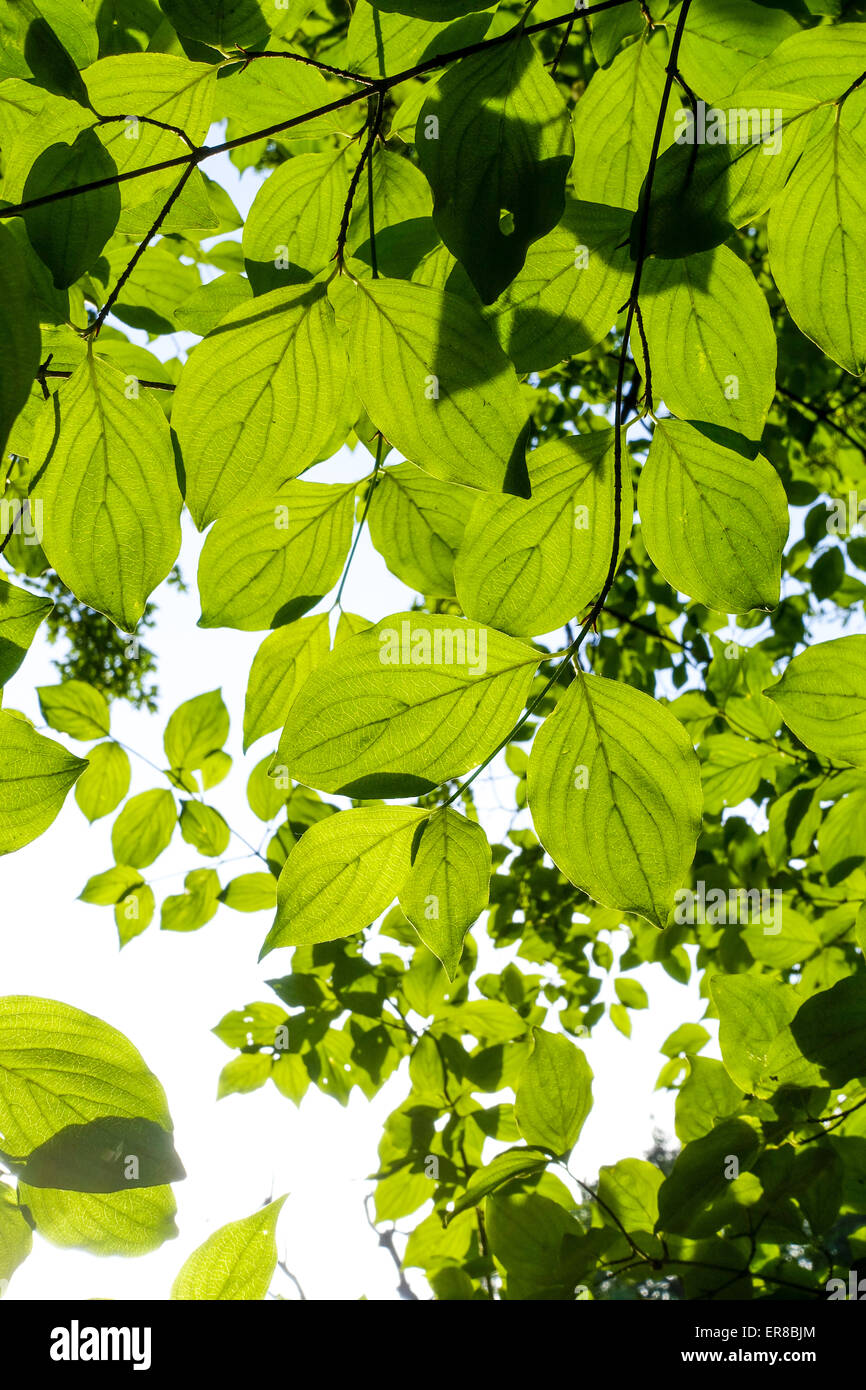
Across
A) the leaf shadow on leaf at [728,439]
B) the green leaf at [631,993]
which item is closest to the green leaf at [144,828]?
the leaf shadow on leaf at [728,439]

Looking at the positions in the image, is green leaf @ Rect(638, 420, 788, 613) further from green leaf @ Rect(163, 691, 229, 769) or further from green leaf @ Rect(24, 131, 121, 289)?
green leaf @ Rect(163, 691, 229, 769)

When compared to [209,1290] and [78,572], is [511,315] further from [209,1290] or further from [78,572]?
[209,1290]

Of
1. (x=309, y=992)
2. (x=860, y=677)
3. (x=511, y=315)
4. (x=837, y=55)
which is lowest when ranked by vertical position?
(x=309, y=992)

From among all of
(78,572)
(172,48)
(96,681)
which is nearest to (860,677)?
(78,572)

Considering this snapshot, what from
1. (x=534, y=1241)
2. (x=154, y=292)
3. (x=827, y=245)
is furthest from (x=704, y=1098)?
(x=154, y=292)

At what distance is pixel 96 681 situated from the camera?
4234 millimetres

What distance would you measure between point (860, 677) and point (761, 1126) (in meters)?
0.58

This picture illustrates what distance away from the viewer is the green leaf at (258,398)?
49cm

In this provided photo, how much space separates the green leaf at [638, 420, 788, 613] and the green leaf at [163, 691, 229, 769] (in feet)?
3.25

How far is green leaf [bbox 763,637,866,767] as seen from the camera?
0.66 m

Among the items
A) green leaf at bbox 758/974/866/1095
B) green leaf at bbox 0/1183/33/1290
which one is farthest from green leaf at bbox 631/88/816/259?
green leaf at bbox 0/1183/33/1290

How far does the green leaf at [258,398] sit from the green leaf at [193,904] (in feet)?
3.70

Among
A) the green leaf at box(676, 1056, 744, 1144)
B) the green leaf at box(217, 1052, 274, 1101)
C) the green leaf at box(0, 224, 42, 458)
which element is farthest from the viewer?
the green leaf at box(217, 1052, 274, 1101)

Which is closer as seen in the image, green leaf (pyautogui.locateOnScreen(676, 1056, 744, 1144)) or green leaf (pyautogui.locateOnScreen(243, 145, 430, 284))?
green leaf (pyautogui.locateOnScreen(243, 145, 430, 284))
